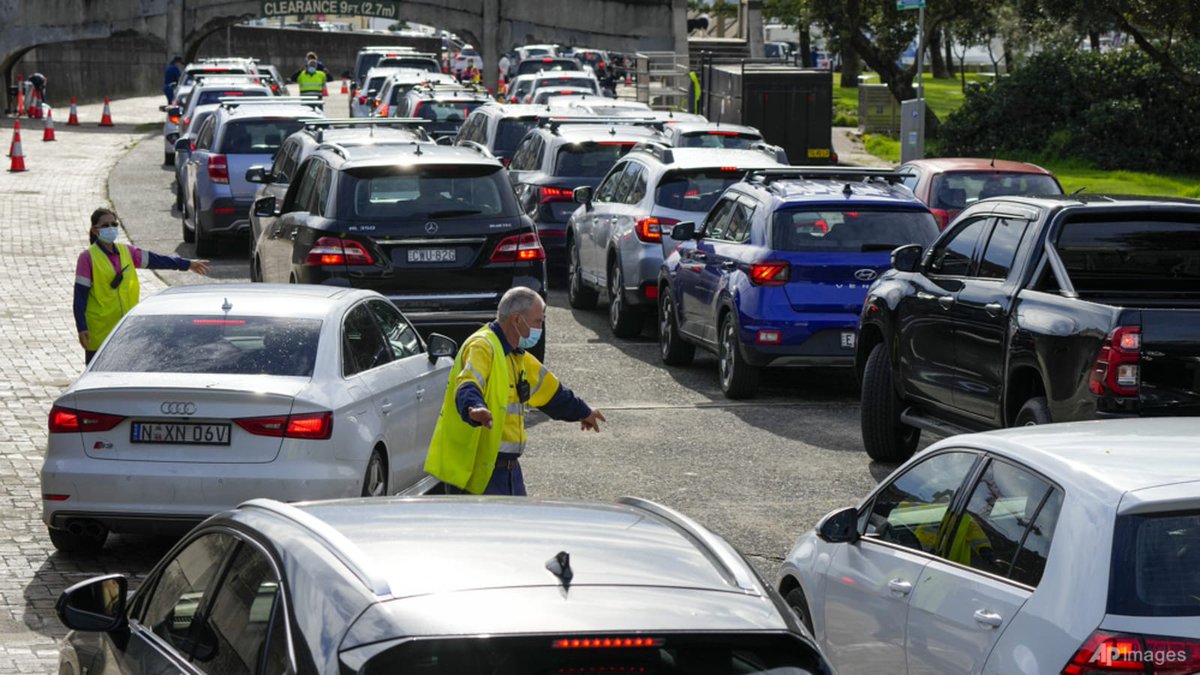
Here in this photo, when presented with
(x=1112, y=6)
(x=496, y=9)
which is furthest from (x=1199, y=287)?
(x=496, y=9)

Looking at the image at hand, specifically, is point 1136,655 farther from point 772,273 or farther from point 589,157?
point 589,157

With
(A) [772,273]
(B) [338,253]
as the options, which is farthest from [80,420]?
(A) [772,273]

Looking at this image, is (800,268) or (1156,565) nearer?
(1156,565)

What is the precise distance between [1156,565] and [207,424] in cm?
537

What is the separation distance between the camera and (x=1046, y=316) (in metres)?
10.4

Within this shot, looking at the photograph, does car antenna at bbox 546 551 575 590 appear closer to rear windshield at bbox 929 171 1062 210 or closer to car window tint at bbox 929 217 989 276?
car window tint at bbox 929 217 989 276

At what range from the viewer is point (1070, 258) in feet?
35.2

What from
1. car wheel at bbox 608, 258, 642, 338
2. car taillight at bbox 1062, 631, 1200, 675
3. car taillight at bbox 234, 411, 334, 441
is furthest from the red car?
car taillight at bbox 1062, 631, 1200, 675

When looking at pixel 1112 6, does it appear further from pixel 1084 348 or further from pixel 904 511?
pixel 904 511

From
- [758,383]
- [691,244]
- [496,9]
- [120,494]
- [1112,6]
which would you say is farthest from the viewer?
[496,9]

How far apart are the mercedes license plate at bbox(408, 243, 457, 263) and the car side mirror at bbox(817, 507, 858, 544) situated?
851 centimetres

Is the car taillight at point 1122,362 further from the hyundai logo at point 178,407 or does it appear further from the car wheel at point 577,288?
the car wheel at point 577,288

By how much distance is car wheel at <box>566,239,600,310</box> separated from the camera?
68.1 feet

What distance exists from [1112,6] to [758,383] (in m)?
19.8
